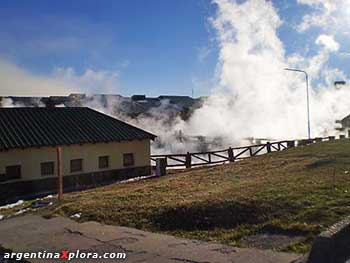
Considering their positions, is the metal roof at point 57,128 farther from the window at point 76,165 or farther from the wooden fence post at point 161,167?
the wooden fence post at point 161,167

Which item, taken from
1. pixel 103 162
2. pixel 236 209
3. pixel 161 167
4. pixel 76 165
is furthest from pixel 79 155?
pixel 236 209

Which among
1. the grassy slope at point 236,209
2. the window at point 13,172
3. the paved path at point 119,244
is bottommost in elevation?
the paved path at point 119,244

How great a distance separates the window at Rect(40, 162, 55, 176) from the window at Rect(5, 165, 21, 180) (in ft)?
3.37

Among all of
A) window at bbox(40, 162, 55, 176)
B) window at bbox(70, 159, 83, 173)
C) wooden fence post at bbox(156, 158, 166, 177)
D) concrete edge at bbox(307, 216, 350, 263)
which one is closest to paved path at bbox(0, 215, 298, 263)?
concrete edge at bbox(307, 216, 350, 263)

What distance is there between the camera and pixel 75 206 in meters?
10.8

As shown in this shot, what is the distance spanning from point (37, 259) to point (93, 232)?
1.52 metres

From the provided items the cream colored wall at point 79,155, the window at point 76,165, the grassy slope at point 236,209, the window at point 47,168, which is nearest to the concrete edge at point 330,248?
the grassy slope at point 236,209

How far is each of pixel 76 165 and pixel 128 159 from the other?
10.1 ft

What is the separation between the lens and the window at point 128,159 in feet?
72.3

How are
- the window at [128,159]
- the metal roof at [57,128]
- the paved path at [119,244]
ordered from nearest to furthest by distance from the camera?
1. the paved path at [119,244]
2. the metal roof at [57,128]
3. the window at [128,159]

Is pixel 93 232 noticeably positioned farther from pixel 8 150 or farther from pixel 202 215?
pixel 8 150

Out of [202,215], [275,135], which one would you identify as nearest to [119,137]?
[202,215]

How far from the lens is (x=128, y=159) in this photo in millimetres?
22219

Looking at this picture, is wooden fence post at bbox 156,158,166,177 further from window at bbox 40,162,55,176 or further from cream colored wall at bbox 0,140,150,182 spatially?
window at bbox 40,162,55,176
